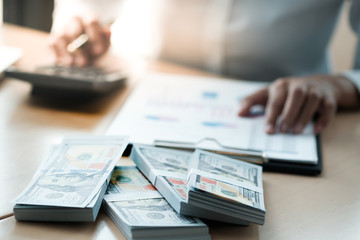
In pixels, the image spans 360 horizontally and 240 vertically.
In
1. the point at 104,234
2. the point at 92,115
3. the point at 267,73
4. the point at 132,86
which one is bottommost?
the point at 104,234

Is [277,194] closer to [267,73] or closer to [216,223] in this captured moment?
[216,223]

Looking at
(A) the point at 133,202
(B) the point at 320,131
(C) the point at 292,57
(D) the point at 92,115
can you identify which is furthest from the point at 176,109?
(C) the point at 292,57

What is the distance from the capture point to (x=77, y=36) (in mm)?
1136

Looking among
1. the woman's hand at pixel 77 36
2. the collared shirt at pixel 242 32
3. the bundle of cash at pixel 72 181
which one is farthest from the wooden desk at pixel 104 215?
the collared shirt at pixel 242 32

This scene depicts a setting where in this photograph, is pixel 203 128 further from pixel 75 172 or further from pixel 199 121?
pixel 75 172

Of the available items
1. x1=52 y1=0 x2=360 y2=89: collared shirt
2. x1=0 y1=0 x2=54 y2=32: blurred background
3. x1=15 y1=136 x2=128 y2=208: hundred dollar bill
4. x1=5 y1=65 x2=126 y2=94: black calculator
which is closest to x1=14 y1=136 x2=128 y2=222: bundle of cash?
x1=15 y1=136 x2=128 y2=208: hundred dollar bill

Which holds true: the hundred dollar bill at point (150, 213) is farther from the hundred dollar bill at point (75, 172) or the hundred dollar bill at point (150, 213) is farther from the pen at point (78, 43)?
the pen at point (78, 43)

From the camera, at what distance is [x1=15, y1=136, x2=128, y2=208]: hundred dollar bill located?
53 centimetres

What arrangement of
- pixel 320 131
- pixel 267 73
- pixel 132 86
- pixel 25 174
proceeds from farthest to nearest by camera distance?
pixel 267 73 → pixel 132 86 → pixel 320 131 → pixel 25 174

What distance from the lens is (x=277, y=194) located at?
652 mm

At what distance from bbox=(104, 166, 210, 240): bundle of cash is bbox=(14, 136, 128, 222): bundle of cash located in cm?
2

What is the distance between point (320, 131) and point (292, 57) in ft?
1.58

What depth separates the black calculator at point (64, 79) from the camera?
933 mm

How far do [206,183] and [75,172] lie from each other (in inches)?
7.2
